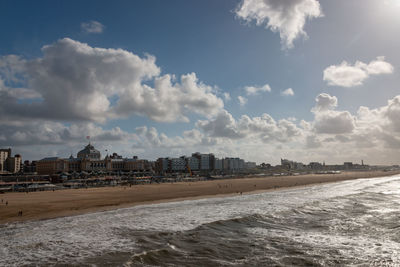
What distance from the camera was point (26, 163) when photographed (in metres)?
175

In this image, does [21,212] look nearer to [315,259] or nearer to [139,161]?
[315,259]

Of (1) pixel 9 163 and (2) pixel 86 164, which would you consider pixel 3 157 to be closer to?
(1) pixel 9 163

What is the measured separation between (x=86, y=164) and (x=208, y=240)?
13131 centimetres

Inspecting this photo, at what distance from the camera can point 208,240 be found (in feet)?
52.5

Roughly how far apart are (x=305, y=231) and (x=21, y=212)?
82.4ft

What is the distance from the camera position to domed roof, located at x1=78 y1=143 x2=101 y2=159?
14689cm

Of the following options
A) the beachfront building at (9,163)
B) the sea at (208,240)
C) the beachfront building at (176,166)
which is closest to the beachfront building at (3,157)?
the beachfront building at (9,163)

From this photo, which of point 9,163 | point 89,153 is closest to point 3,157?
A: point 9,163

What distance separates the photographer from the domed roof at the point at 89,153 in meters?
147

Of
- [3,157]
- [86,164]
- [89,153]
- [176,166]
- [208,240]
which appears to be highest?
[89,153]

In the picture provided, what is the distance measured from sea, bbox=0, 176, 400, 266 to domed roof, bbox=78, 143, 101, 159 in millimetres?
132184

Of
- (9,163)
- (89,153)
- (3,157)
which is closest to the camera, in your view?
(89,153)

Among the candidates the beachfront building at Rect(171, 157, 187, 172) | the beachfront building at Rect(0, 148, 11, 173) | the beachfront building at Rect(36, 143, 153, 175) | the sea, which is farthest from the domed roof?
the sea

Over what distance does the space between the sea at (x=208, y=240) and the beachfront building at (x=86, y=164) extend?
11664cm
